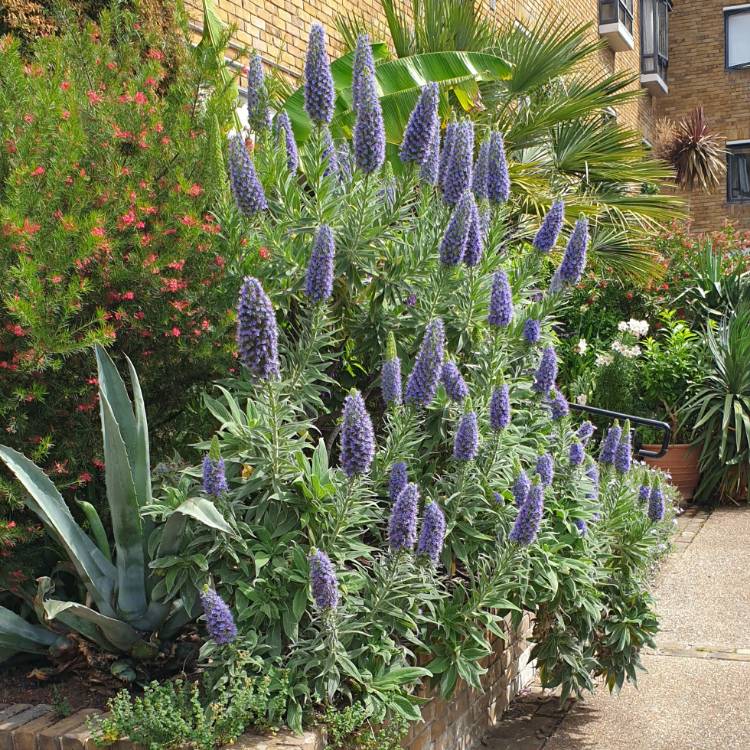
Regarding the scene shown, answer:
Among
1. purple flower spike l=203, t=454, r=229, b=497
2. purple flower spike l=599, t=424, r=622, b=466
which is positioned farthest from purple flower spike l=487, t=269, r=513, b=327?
purple flower spike l=203, t=454, r=229, b=497

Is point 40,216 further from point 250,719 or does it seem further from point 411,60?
point 411,60

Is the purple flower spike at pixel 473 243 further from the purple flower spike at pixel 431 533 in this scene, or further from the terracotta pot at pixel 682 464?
the terracotta pot at pixel 682 464

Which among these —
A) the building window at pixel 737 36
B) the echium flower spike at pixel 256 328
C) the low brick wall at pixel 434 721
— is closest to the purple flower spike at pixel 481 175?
the echium flower spike at pixel 256 328

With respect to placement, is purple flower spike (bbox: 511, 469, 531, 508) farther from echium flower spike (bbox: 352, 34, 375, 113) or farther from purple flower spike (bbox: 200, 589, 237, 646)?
echium flower spike (bbox: 352, 34, 375, 113)

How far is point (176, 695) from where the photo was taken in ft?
9.18

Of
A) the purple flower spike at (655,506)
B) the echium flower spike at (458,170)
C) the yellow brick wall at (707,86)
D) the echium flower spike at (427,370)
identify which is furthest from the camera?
the yellow brick wall at (707,86)

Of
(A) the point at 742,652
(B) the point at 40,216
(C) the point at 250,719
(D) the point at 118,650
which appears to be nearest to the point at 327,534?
(C) the point at 250,719

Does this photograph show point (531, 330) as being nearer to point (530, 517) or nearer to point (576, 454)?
point (576, 454)

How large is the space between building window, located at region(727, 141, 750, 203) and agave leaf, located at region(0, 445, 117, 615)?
79.5 feet

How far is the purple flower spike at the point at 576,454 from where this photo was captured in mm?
3785

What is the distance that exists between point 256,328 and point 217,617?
3.03 ft

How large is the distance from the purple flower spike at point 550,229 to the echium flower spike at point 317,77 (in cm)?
109

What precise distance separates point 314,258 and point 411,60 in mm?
4869

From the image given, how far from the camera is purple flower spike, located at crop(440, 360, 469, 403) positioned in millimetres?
3314
